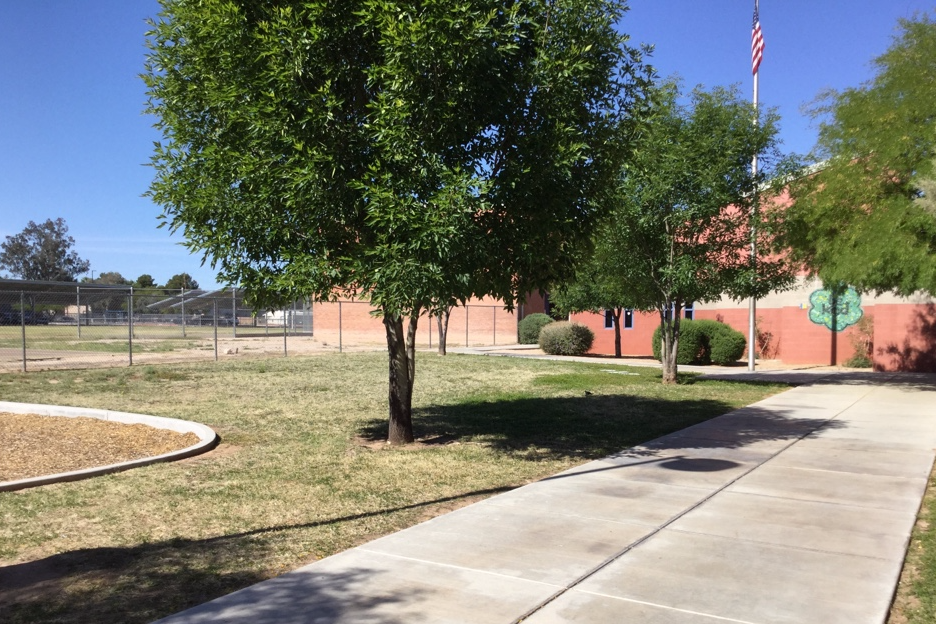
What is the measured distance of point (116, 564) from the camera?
5.40 metres

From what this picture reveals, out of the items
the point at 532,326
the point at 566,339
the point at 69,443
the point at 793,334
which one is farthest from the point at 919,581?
the point at 532,326

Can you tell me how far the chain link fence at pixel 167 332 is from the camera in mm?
25000

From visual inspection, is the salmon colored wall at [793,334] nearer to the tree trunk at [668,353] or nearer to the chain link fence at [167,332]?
the tree trunk at [668,353]

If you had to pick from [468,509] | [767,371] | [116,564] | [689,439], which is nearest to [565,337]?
[767,371]

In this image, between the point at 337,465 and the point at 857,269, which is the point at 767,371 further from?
the point at 337,465

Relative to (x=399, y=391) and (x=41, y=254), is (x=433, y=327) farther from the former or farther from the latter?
(x=41, y=254)

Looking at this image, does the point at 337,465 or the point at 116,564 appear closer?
the point at 116,564

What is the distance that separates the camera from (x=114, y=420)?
1183cm

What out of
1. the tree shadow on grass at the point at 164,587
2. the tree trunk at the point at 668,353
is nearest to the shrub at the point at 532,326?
the tree trunk at the point at 668,353

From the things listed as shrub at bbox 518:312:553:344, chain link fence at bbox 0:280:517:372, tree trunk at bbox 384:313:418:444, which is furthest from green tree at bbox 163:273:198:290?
tree trunk at bbox 384:313:418:444

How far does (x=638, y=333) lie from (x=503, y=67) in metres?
26.1

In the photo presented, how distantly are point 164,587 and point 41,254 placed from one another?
4559 inches

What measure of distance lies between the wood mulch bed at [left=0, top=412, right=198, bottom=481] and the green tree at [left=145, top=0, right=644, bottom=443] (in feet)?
8.48

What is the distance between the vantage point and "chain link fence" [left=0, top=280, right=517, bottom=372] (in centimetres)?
2500
